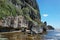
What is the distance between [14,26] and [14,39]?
53.8 m

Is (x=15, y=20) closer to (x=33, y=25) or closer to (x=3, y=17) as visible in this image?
(x=3, y=17)

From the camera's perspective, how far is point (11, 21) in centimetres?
5947

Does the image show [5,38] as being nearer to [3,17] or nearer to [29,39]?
[29,39]

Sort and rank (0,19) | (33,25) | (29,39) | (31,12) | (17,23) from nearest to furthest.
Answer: (29,39) → (0,19) → (17,23) → (33,25) → (31,12)

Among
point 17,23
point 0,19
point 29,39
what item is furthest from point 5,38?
point 17,23

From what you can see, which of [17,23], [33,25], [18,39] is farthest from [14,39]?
[33,25]

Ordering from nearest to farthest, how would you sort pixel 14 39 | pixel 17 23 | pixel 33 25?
pixel 14 39, pixel 17 23, pixel 33 25

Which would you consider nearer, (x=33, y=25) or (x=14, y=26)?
(x=14, y=26)

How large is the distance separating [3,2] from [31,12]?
49.7m

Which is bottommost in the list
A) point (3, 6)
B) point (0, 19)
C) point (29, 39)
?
point (29, 39)

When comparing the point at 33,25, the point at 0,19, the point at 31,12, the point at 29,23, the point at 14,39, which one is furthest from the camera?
the point at 31,12

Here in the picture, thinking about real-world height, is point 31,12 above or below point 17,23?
above

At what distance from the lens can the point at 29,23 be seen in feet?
307

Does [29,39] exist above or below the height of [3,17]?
below
